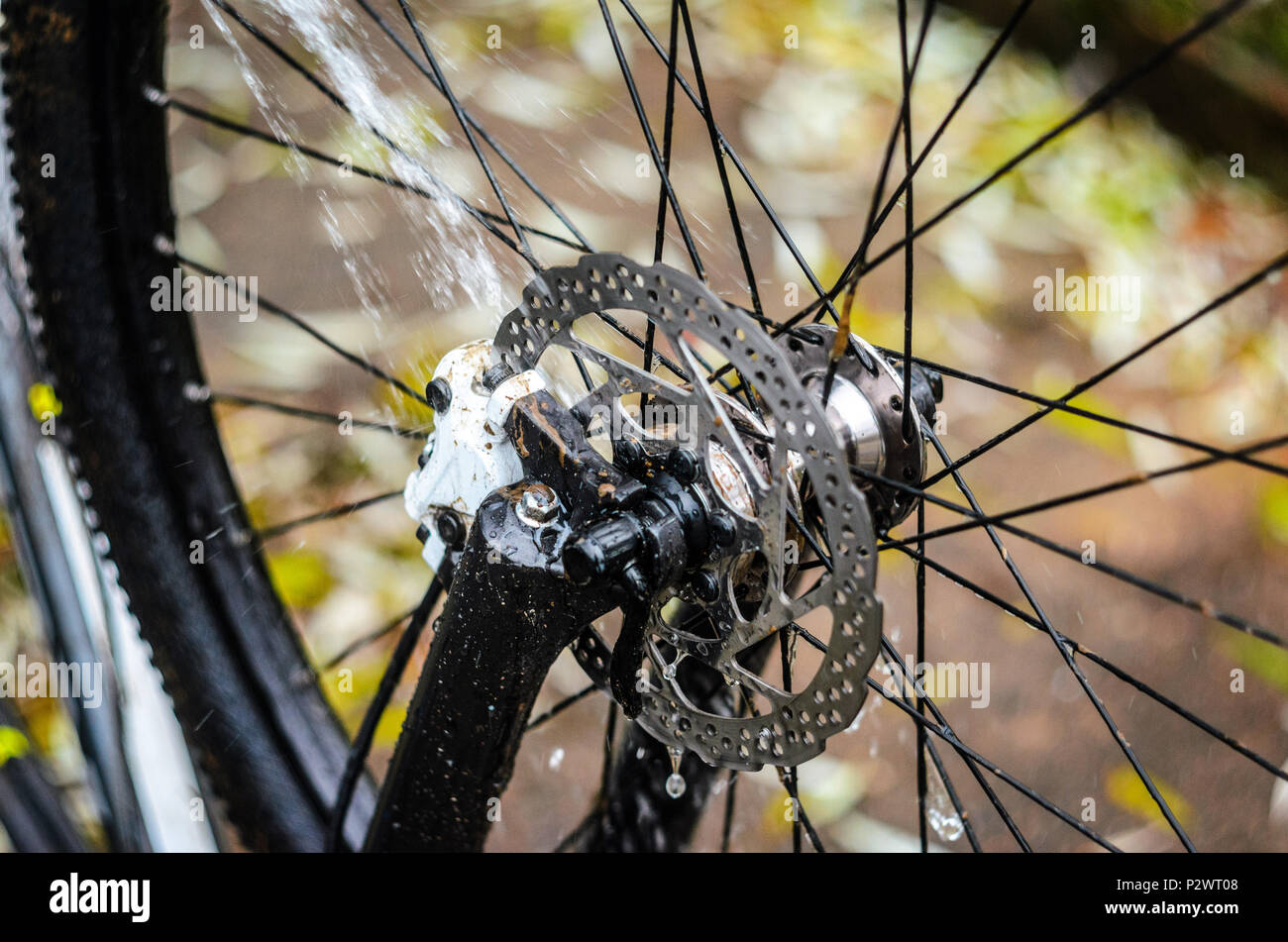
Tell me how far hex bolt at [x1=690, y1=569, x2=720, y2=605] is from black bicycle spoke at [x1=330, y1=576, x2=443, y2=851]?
217 mm

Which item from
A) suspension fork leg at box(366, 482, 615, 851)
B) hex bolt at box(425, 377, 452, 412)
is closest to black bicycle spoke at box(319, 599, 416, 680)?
suspension fork leg at box(366, 482, 615, 851)

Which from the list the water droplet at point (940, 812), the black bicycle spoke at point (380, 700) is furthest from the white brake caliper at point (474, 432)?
the water droplet at point (940, 812)

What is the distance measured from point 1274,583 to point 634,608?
1179 millimetres

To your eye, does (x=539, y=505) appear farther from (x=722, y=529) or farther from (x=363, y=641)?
(x=363, y=641)

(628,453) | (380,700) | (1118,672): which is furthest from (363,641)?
(1118,672)

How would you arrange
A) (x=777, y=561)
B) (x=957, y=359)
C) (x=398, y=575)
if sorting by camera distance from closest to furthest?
(x=777, y=561) < (x=398, y=575) < (x=957, y=359)

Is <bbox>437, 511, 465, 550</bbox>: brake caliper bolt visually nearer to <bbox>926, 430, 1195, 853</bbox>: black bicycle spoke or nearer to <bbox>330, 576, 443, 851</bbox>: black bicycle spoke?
<bbox>330, 576, 443, 851</bbox>: black bicycle spoke

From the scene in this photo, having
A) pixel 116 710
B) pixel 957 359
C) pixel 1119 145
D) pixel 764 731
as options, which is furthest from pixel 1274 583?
pixel 116 710

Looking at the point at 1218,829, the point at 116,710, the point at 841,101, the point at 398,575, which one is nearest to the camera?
the point at 116,710

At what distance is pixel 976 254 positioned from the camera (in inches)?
70.9

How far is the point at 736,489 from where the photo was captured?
58 centimetres

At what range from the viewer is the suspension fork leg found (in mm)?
612

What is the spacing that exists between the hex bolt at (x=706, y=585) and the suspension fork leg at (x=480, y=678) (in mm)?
42
